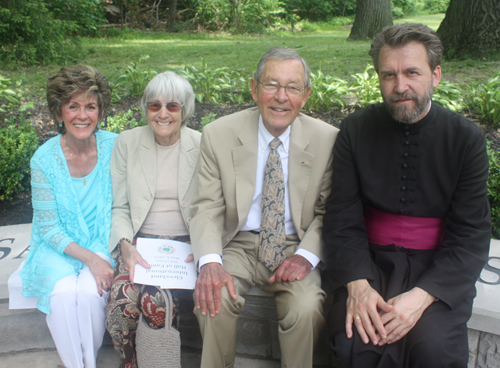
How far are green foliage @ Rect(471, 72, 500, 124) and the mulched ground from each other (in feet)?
0.30

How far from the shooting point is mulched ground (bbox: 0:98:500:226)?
12.6ft

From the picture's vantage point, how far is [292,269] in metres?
2.41

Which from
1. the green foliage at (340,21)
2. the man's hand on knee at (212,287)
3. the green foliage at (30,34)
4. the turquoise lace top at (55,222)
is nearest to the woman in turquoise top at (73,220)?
the turquoise lace top at (55,222)

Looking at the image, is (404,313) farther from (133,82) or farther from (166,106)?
(133,82)

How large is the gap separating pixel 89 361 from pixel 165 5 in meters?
19.8

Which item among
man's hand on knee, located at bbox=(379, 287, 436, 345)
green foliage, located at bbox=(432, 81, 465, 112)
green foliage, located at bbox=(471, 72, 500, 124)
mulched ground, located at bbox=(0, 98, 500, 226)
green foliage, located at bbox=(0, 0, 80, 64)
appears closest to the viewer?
man's hand on knee, located at bbox=(379, 287, 436, 345)

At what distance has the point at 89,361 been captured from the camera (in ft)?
8.26

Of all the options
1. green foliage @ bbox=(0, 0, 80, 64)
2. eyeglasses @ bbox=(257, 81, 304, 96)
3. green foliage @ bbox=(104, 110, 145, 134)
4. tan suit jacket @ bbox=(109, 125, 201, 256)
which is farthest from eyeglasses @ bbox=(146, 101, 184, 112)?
green foliage @ bbox=(0, 0, 80, 64)

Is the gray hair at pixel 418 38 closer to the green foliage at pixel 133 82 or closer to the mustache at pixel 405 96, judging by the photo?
the mustache at pixel 405 96

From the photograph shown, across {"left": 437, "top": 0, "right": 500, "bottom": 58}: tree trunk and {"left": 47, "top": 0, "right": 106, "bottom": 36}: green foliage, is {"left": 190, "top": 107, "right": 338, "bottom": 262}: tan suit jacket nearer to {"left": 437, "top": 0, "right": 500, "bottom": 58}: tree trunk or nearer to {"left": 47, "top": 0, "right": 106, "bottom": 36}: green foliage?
{"left": 437, "top": 0, "right": 500, "bottom": 58}: tree trunk

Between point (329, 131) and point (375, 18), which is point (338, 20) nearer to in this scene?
point (375, 18)

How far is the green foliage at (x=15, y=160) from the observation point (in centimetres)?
370

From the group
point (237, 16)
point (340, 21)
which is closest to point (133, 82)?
point (237, 16)

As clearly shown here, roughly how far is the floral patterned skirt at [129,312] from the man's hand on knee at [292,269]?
2.12ft
